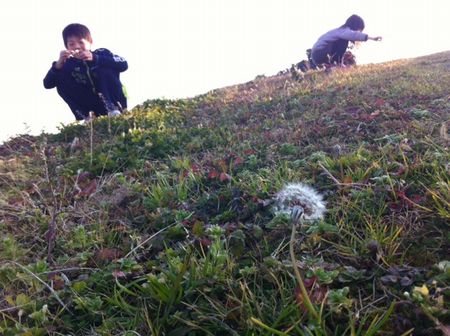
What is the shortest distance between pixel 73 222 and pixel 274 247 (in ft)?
4.73

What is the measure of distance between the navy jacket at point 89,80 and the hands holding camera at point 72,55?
0.61 feet

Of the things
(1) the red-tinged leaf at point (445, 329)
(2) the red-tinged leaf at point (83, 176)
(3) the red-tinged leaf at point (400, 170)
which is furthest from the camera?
(2) the red-tinged leaf at point (83, 176)

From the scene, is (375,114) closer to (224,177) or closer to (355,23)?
(224,177)

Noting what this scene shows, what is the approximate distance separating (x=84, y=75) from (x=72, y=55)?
0.66 metres

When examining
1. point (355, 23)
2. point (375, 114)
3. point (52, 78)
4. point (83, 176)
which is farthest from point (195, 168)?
point (355, 23)

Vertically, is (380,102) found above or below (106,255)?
above

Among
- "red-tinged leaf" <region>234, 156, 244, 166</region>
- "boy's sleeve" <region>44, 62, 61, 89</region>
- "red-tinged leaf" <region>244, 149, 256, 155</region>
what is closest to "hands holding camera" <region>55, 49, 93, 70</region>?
"boy's sleeve" <region>44, 62, 61, 89</region>

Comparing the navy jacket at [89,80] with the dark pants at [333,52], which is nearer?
the navy jacket at [89,80]

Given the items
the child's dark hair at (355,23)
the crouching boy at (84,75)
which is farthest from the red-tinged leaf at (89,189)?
the child's dark hair at (355,23)

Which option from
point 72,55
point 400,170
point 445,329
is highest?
point 72,55

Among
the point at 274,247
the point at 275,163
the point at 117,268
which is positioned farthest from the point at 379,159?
the point at 117,268

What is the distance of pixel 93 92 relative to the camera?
285 inches

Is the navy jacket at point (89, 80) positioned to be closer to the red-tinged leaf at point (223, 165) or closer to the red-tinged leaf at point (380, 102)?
the red-tinged leaf at point (223, 165)

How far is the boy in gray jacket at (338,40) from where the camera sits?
1086cm
